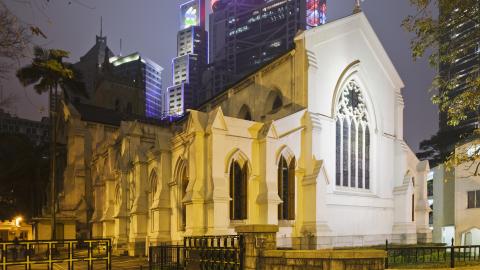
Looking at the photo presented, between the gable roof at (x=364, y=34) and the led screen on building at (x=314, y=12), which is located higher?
the led screen on building at (x=314, y=12)

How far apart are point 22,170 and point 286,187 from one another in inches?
1512

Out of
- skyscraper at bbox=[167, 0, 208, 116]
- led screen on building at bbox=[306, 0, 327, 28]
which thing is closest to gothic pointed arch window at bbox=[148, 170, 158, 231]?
led screen on building at bbox=[306, 0, 327, 28]

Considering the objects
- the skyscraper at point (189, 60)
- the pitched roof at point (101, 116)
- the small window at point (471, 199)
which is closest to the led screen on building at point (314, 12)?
the skyscraper at point (189, 60)

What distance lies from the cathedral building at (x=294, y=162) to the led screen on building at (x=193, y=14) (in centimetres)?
15884

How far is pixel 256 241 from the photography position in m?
10.0

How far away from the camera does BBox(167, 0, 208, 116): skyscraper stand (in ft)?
515

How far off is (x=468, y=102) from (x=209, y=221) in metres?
11.7

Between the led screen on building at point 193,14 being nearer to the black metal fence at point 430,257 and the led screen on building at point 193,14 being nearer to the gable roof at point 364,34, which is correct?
the gable roof at point 364,34

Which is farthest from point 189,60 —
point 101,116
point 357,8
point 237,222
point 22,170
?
point 237,222

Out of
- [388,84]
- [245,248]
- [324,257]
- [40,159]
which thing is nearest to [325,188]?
[388,84]

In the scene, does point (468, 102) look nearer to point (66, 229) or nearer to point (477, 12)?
point (477, 12)

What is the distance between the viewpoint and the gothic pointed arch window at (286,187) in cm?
2280

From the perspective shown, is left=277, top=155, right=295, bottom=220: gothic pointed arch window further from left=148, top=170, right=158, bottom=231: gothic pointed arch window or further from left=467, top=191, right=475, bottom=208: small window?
left=467, top=191, right=475, bottom=208: small window

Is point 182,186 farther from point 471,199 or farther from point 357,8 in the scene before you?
point 471,199
